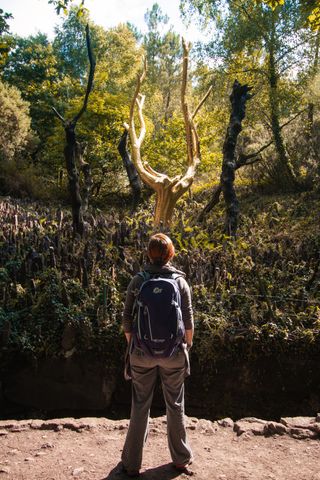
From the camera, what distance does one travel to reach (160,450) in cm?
315

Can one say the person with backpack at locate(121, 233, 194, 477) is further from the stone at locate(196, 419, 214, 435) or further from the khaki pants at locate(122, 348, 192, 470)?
the stone at locate(196, 419, 214, 435)

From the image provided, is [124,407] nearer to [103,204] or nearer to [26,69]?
[103,204]

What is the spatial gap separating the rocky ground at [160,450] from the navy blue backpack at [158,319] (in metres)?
0.90

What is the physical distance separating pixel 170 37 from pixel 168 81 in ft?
13.8

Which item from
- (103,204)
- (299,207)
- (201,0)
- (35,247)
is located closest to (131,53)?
(201,0)

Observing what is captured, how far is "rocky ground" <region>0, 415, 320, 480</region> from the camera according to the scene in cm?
286

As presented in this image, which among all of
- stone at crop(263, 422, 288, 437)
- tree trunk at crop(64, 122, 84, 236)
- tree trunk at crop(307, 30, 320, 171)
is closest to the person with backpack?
stone at crop(263, 422, 288, 437)

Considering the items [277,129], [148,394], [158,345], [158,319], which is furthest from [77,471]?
[277,129]

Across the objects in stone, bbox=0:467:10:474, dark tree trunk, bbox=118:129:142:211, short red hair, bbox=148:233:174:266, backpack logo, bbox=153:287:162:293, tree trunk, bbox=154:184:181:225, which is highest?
dark tree trunk, bbox=118:129:142:211

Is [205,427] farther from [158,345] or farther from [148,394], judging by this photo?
[158,345]

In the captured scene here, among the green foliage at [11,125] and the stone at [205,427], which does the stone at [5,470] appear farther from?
the green foliage at [11,125]

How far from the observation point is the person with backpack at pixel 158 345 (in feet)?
8.48

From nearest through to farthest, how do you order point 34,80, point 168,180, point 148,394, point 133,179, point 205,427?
1. point 148,394
2. point 205,427
3. point 168,180
4. point 133,179
5. point 34,80

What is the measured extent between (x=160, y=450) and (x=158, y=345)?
1069mm
